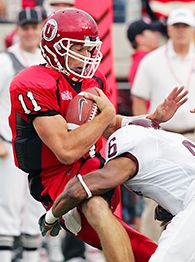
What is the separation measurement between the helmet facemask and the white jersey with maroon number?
1.43 feet

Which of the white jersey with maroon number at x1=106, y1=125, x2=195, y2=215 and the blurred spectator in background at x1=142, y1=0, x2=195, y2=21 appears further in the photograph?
the blurred spectator in background at x1=142, y1=0, x2=195, y2=21

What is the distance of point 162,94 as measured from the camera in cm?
913

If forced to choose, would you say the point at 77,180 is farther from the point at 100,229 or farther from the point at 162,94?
the point at 162,94

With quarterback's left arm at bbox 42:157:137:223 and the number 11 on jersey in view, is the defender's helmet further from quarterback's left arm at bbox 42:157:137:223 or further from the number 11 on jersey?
quarterback's left arm at bbox 42:157:137:223

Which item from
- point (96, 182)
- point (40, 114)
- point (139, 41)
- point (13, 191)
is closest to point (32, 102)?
point (40, 114)

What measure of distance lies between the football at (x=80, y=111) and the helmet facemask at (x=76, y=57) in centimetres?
17

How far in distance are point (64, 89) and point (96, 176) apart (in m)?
0.55

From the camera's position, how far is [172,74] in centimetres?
918

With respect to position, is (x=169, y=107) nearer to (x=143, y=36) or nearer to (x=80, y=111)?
(x=80, y=111)

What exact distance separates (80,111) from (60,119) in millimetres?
109

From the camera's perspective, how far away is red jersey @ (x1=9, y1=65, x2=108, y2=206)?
6.13 meters

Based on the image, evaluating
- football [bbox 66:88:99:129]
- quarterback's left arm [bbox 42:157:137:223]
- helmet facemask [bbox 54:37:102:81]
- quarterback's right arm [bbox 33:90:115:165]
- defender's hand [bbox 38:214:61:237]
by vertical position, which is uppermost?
helmet facemask [bbox 54:37:102:81]

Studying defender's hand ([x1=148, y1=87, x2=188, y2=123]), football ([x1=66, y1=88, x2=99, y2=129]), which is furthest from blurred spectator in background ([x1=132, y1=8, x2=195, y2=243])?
football ([x1=66, y1=88, x2=99, y2=129])

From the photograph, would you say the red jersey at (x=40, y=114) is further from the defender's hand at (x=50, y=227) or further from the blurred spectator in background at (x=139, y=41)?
the blurred spectator in background at (x=139, y=41)
